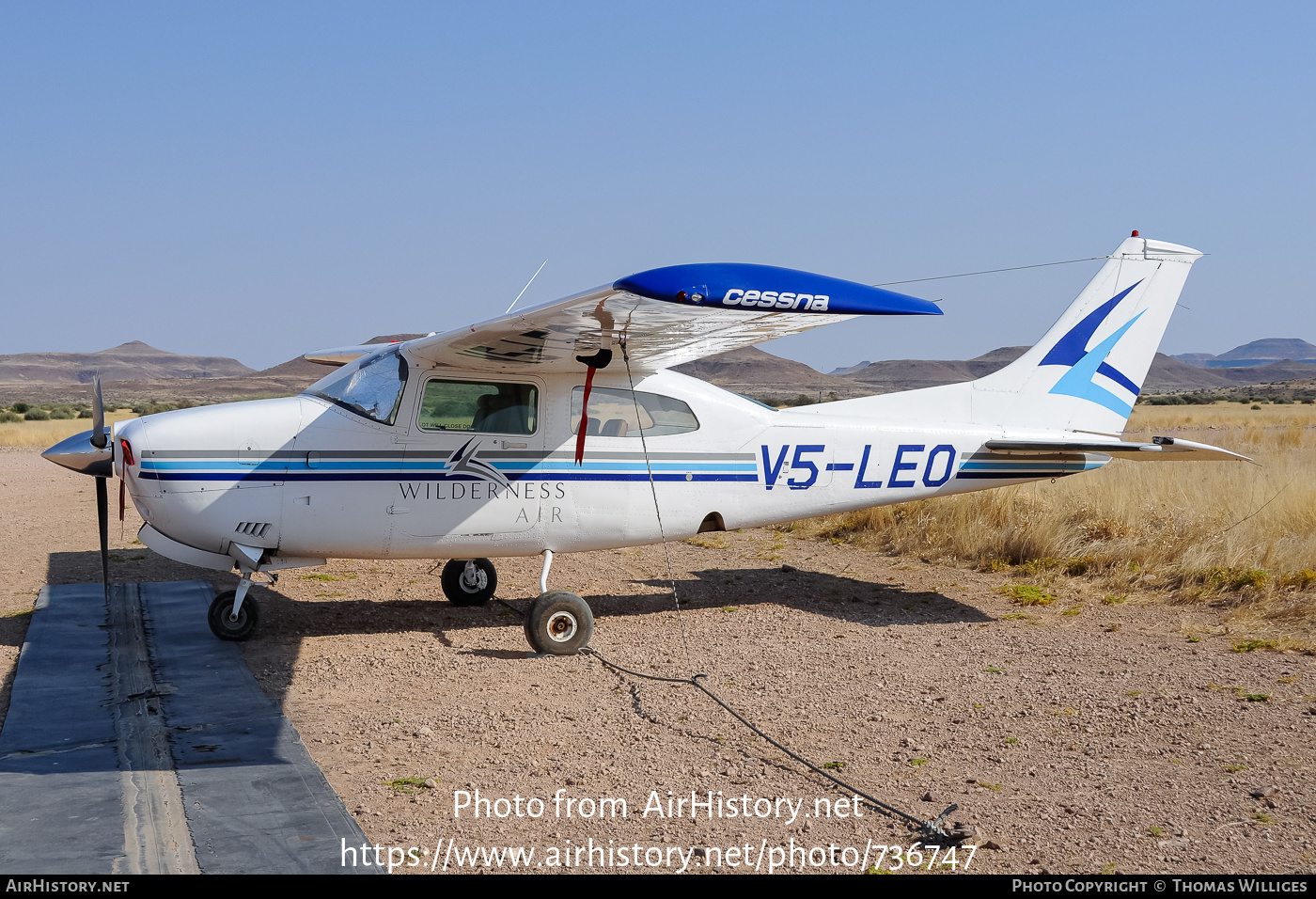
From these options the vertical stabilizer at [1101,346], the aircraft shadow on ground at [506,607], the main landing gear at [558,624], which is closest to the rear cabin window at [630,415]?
the main landing gear at [558,624]

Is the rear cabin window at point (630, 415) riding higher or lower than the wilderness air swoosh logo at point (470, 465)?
higher

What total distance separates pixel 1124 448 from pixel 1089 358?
1200 mm

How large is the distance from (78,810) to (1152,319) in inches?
371

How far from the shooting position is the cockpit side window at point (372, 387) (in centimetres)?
752

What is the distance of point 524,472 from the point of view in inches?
306

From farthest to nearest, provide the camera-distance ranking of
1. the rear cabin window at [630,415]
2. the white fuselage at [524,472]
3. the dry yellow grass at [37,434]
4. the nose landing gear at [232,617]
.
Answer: the dry yellow grass at [37,434], the rear cabin window at [630,415], the nose landing gear at [232,617], the white fuselage at [524,472]

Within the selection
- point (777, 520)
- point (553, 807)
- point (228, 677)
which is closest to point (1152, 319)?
point (777, 520)

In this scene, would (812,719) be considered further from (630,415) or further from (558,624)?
(630,415)

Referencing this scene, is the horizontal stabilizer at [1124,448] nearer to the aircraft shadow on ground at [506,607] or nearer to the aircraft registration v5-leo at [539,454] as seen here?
the aircraft registration v5-leo at [539,454]

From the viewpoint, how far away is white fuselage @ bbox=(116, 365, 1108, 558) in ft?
23.7

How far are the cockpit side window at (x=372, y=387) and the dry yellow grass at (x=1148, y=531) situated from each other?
6.56 m

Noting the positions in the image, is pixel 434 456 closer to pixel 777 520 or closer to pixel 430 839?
pixel 777 520

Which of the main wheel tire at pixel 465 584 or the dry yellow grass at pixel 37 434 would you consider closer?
the main wheel tire at pixel 465 584

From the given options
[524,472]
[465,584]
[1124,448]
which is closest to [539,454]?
[524,472]
